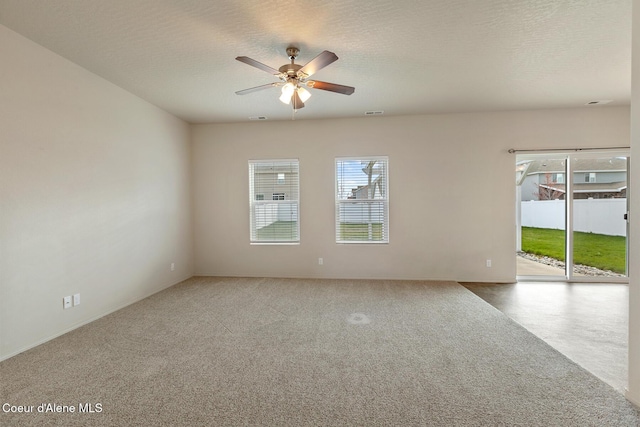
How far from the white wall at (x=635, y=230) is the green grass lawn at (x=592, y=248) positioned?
3307 mm

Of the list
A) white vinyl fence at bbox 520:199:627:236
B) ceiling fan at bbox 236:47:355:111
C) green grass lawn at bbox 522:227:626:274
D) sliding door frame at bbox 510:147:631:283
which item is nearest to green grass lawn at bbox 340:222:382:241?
sliding door frame at bbox 510:147:631:283

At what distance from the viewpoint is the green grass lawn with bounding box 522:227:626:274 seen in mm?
4523

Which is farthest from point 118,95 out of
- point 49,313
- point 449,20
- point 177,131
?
point 449,20

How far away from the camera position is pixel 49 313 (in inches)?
105

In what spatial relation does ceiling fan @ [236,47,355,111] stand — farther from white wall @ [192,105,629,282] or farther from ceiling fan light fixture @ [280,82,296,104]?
Result: white wall @ [192,105,629,282]

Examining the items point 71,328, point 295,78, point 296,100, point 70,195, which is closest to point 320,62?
point 295,78

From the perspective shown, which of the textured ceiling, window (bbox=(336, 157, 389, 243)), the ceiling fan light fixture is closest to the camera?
the textured ceiling

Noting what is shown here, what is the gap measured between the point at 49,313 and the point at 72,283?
12.7 inches

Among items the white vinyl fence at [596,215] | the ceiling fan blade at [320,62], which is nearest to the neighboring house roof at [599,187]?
the white vinyl fence at [596,215]

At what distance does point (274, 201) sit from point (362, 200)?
1.56 metres

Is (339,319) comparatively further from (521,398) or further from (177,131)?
Answer: (177,131)

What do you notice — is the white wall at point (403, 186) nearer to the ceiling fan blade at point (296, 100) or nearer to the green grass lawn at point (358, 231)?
the green grass lawn at point (358, 231)

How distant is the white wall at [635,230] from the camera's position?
172 cm

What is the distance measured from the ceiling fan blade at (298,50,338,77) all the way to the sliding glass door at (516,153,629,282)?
3958 mm
